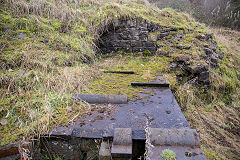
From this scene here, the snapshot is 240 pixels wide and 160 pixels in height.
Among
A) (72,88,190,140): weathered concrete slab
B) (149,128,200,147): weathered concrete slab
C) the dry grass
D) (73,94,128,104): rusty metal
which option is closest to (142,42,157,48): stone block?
the dry grass

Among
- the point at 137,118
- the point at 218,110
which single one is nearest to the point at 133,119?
the point at 137,118

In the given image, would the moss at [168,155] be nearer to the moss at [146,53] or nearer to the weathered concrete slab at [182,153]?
the weathered concrete slab at [182,153]

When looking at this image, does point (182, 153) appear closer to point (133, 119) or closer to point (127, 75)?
point (133, 119)

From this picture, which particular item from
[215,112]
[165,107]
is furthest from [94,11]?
[215,112]

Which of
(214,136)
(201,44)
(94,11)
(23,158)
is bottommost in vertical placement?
(214,136)

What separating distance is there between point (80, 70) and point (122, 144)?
2.08m

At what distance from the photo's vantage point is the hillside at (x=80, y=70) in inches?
85.4

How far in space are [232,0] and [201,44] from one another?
8.44 metres

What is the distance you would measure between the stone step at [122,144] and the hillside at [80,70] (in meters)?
0.71

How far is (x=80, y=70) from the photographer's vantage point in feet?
10.7

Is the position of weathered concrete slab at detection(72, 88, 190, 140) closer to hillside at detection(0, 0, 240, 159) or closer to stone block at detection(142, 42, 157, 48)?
hillside at detection(0, 0, 240, 159)

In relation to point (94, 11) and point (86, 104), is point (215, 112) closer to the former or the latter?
point (86, 104)

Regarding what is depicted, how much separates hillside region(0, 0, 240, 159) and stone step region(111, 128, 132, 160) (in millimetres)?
708

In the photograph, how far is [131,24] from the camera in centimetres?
508
